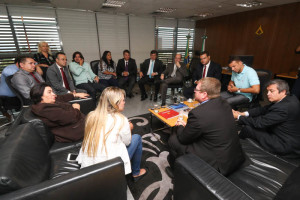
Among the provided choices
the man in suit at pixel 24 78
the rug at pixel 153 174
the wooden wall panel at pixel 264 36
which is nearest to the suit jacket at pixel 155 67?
the rug at pixel 153 174

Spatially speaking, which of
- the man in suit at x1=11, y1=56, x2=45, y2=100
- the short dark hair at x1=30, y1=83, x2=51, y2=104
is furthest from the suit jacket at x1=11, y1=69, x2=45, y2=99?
the short dark hair at x1=30, y1=83, x2=51, y2=104

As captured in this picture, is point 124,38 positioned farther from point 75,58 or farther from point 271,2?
point 271,2

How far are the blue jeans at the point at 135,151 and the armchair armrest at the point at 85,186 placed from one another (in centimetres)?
41

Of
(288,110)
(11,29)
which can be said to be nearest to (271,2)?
(288,110)

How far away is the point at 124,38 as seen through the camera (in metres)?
5.78

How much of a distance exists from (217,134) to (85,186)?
112 centimetres

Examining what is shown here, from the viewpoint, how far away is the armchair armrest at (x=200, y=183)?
0.94m

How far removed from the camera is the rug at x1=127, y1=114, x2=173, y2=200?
1588mm

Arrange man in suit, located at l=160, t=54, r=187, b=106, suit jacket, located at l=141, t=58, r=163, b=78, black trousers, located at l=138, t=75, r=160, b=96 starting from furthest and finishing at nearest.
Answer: suit jacket, located at l=141, t=58, r=163, b=78, black trousers, located at l=138, t=75, r=160, b=96, man in suit, located at l=160, t=54, r=187, b=106

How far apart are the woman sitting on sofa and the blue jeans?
0.70 metres

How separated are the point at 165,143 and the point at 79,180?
160cm

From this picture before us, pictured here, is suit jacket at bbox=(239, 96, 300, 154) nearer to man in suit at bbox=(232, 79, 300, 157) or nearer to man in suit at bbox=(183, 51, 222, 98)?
man in suit at bbox=(232, 79, 300, 157)

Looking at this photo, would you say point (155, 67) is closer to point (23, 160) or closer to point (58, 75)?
point (58, 75)

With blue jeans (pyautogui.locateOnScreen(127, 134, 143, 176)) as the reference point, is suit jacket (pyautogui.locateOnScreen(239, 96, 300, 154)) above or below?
above
